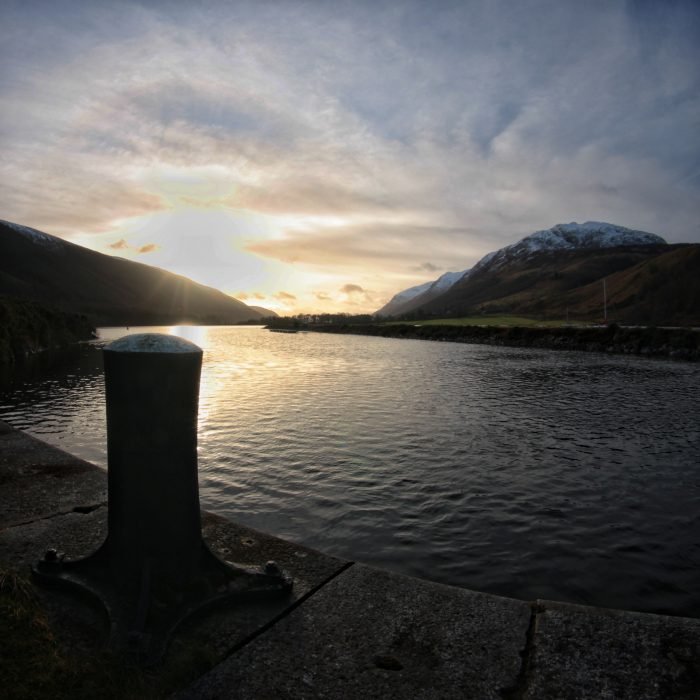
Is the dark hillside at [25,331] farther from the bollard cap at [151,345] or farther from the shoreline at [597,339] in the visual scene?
the shoreline at [597,339]

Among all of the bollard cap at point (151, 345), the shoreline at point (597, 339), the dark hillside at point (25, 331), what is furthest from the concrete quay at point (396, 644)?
the shoreline at point (597, 339)

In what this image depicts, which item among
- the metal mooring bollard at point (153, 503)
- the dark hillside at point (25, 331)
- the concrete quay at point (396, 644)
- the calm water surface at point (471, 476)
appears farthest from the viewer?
the dark hillside at point (25, 331)

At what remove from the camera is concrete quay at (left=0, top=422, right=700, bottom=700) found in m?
4.04

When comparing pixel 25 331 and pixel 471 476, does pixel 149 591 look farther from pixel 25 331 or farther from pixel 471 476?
pixel 25 331

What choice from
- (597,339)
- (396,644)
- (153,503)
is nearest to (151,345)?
(153,503)

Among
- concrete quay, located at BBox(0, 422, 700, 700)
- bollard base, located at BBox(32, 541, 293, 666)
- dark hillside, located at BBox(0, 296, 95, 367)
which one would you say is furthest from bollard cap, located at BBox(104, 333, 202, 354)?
dark hillside, located at BBox(0, 296, 95, 367)

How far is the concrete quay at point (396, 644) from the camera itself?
13.3ft

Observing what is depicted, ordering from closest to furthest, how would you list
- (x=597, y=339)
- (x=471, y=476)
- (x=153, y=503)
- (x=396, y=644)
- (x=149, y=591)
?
(x=396, y=644)
(x=149, y=591)
(x=153, y=503)
(x=471, y=476)
(x=597, y=339)

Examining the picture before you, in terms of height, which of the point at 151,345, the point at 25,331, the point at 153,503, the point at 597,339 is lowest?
the point at 153,503

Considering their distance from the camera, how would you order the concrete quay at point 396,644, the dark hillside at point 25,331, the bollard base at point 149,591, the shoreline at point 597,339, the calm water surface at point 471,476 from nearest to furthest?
the concrete quay at point 396,644, the bollard base at point 149,591, the calm water surface at point 471,476, the dark hillside at point 25,331, the shoreline at point 597,339

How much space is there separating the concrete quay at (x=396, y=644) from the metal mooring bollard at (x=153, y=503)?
23cm

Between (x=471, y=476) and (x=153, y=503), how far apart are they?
31.8 ft

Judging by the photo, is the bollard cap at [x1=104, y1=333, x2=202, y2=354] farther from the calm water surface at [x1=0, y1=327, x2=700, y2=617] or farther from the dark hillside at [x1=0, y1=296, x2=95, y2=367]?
the dark hillside at [x1=0, y1=296, x2=95, y2=367]

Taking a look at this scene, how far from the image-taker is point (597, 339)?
6050 cm
